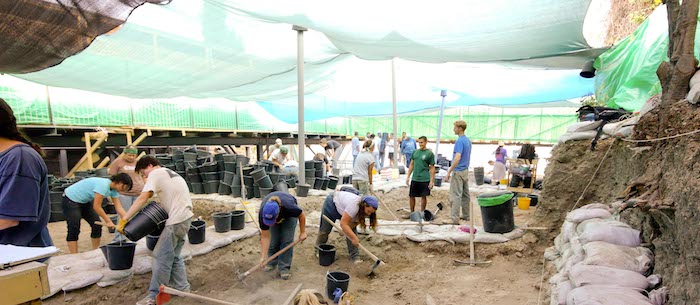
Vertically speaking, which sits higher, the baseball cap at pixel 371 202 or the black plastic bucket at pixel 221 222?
the baseball cap at pixel 371 202

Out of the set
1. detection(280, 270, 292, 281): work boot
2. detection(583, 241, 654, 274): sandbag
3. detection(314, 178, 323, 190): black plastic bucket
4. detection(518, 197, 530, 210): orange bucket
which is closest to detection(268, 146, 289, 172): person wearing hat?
detection(314, 178, 323, 190): black plastic bucket

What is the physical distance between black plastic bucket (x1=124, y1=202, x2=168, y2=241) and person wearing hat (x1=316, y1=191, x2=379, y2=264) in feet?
5.78

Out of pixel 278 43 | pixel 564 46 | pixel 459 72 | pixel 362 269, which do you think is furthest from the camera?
pixel 459 72

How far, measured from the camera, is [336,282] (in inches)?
115

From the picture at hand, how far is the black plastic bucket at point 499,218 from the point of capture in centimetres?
416

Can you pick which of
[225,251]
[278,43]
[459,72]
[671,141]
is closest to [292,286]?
[225,251]

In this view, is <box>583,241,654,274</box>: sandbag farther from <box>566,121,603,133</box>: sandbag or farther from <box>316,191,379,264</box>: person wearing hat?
<box>566,121,603,133</box>: sandbag

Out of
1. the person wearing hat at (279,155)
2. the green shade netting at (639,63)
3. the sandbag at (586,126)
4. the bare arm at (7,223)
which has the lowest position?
the person wearing hat at (279,155)

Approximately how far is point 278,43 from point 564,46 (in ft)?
14.8

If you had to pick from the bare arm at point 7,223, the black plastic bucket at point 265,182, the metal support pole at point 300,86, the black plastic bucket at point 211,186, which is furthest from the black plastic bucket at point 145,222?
the black plastic bucket at point 211,186

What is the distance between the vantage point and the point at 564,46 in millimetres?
4816

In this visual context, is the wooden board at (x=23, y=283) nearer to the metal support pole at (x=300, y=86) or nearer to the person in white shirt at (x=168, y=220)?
the person in white shirt at (x=168, y=220)

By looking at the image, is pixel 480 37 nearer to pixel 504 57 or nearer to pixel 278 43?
pixel 504 57

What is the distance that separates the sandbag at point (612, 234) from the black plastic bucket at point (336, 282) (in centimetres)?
203
